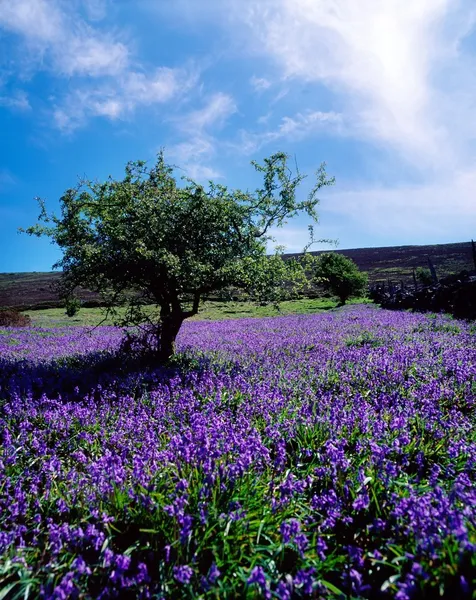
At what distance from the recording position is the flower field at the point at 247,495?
2.20 meters

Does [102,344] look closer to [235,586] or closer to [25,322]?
[235,586]

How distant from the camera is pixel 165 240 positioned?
339 inches

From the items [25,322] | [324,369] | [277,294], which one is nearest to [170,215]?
[277,294]

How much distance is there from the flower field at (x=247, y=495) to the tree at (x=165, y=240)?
318cm

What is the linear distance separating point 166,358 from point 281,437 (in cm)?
608

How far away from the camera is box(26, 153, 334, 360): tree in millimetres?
8289

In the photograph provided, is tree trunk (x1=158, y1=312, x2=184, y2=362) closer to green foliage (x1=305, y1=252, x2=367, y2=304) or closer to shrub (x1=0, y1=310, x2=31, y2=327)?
shrub (x1=0, y1=310, x2=31, y2=327)

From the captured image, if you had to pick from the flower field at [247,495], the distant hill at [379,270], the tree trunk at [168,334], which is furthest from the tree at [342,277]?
the flower field at [247,495]

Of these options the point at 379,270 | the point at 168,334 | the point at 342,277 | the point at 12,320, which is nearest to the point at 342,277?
the point at 342,277

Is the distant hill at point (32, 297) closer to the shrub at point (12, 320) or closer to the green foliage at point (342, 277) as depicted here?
the shrub at point (12, 320)

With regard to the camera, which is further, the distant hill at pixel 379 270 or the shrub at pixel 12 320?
the distant hill at pixel 379 270

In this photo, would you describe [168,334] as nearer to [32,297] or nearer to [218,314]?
[218,314]

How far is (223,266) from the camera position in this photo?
8.48 m

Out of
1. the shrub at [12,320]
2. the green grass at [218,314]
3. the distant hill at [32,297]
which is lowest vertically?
the green grass at [218,314]
